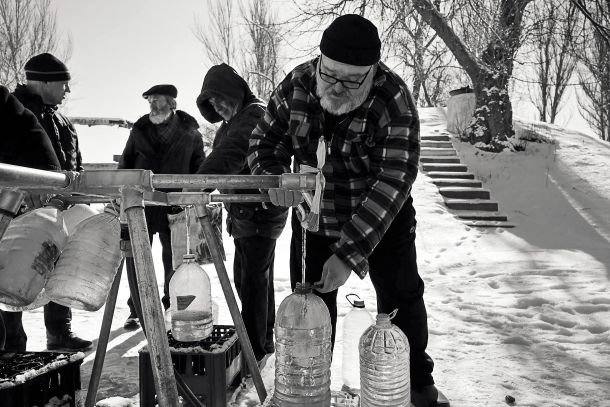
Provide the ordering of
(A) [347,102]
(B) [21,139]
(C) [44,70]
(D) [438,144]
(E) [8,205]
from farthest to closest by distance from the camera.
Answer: (D) [438,144] < (C) [44,70] < (B) [21,139] < (A) [347,102] < (E) [8,205]

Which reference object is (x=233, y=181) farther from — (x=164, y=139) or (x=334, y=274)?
(x=164, y=139)

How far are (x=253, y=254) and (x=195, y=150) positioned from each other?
1.82 metres

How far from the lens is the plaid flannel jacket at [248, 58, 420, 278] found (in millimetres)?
2223

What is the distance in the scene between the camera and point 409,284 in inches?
103

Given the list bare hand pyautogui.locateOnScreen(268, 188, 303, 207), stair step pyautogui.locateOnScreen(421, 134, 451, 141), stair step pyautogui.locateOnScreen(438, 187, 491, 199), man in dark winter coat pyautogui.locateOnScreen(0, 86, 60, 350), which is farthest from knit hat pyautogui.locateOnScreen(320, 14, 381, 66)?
stair step pyautogui.locateOnScreen(421, 134, 451, 141)

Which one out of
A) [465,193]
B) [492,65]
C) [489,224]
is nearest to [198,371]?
[489,224]

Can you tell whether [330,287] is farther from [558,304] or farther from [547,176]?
[547,176]

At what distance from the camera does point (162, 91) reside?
470cm

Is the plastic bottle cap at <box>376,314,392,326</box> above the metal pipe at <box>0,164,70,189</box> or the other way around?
the other way around

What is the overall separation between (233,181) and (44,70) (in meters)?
3.36

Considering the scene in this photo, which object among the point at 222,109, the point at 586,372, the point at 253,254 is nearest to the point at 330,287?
the point at 253,254

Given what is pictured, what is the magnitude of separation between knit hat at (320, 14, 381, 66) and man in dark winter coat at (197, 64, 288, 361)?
112cm

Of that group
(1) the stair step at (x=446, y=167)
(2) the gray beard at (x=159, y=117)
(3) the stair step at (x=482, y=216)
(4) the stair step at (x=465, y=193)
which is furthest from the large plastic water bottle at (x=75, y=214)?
(1) the stair step at (x=446, y=167)

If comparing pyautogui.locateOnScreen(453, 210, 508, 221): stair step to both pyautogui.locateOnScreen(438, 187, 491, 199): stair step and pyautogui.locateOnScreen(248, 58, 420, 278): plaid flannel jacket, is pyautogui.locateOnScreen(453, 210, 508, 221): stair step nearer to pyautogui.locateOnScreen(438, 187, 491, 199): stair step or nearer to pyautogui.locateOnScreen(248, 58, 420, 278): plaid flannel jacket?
pyautogui.locateOnScreen(438, 187, 491, 199): stair step
